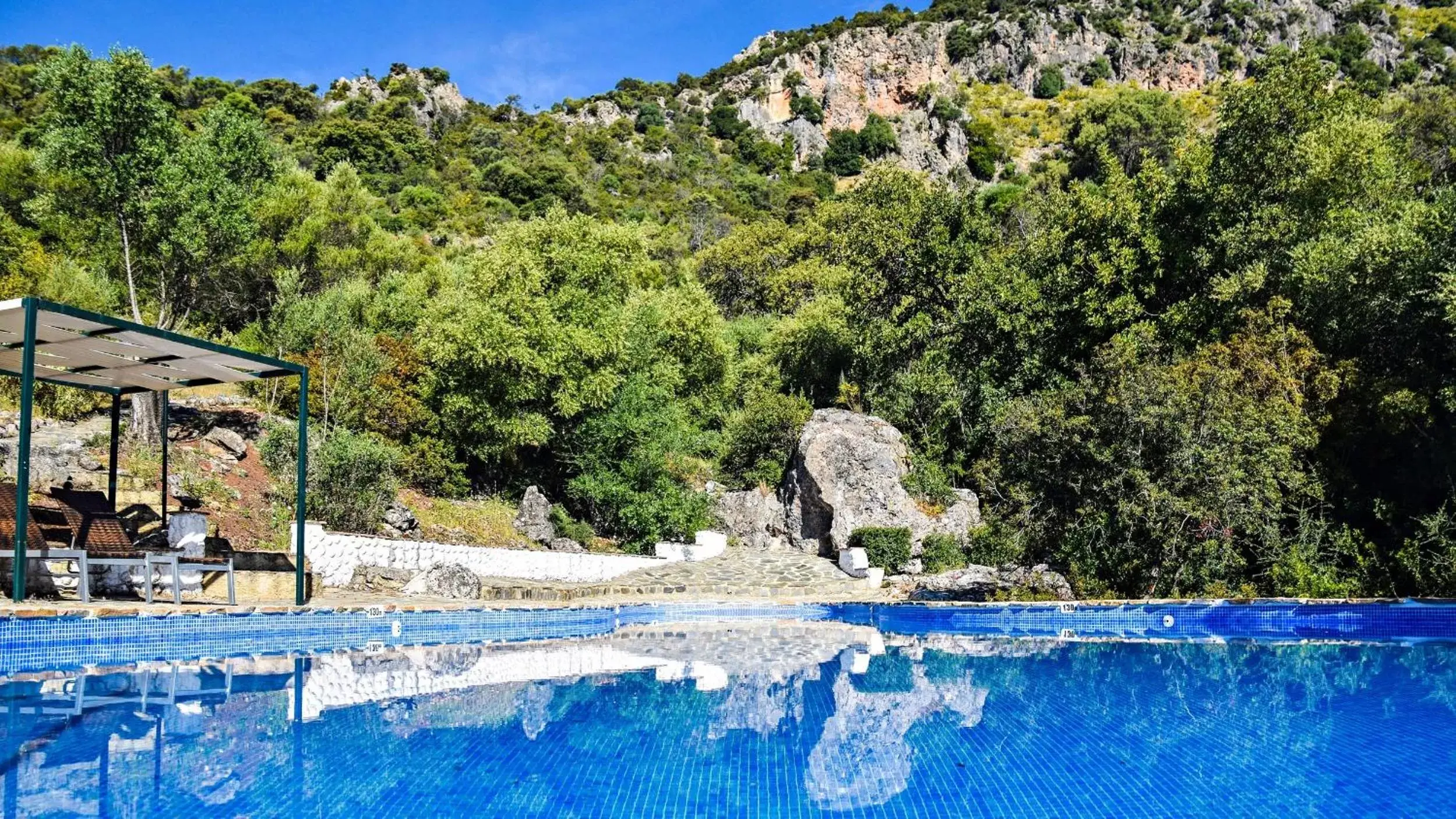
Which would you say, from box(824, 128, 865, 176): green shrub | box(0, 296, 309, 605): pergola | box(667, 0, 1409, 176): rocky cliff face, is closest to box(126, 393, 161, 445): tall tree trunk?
box(0, 296, 309, 605): pergola

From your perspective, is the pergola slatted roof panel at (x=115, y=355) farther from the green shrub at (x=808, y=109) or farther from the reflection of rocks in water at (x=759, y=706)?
the green shrub at (x=808, y=109)

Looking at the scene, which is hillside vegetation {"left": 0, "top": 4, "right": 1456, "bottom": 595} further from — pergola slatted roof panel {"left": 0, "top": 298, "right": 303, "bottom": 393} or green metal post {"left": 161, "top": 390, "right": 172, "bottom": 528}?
pergola slatted roof panel {"left": 0, "top": 298, "right": 303, "bottom": 393}

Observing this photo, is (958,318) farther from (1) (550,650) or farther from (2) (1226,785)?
(2) (1226,785)

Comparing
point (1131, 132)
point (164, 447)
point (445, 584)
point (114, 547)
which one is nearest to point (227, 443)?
point (164, 447)

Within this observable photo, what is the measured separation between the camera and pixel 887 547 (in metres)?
18.3

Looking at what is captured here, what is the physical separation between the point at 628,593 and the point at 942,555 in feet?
21.4

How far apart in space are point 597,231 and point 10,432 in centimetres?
1284

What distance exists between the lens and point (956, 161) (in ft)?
246

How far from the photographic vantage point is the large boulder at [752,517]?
830 inches

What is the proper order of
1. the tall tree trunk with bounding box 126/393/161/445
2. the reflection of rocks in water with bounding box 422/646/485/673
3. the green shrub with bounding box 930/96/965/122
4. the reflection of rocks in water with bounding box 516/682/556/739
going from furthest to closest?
1. the green shrub with bounding box 930/96/965/122
2. the tall tree trunk with bounding box 126/393/161/445
3. the reflection of rocks in water with bounding box 422/646/485/673
4. the reflection of rocks in water with bounding box 516/682/556/739

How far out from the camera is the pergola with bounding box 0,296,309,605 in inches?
332

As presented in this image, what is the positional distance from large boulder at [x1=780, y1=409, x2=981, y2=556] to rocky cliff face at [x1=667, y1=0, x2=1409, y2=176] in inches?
2067

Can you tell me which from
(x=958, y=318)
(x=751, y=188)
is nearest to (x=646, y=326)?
(x=958, y=318)

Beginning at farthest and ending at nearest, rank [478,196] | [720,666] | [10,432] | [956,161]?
[956,161] < [478,196] < [10,432] < [720,666]
